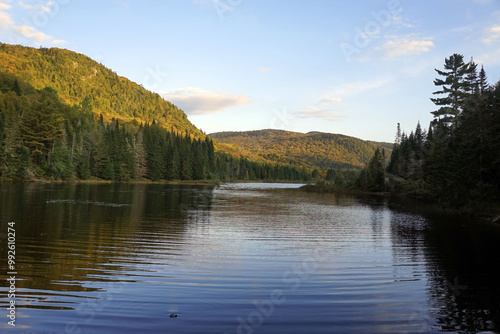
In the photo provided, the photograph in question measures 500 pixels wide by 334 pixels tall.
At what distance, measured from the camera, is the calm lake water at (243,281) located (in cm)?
804

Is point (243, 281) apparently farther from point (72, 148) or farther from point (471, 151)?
point (72, 148)

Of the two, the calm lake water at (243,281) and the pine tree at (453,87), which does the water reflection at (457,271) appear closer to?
the calm lake water at (243,281)

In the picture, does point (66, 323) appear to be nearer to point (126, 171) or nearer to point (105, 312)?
point (105, 312)

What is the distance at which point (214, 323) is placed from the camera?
787 centimetres

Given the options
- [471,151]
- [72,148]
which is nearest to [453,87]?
[471,151]

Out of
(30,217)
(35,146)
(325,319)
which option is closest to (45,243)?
(30,217)

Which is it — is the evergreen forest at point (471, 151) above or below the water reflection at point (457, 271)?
above

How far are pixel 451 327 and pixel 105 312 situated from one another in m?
8.20

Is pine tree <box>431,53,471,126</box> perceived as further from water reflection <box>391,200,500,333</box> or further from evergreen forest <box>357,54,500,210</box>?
water reflection <box>391,200,500,333</box>

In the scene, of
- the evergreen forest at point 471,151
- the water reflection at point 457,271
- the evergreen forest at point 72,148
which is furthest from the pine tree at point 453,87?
the evergreen forest at point 72,148

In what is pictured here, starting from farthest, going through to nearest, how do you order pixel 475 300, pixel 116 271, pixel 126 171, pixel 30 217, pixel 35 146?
pixel 126 171 → pixel 35 146 → pixel 30 217 → pixel 116 271 → pixel 475 300

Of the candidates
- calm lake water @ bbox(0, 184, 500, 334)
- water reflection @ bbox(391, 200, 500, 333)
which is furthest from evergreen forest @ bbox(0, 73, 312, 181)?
water reflection @ bbox(391, 200, 500, 333)

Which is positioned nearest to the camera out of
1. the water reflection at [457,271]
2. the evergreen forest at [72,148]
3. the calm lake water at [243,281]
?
the calm lake water at [243,281]

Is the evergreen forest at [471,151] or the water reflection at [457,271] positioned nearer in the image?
the water reflection at [457,271]
